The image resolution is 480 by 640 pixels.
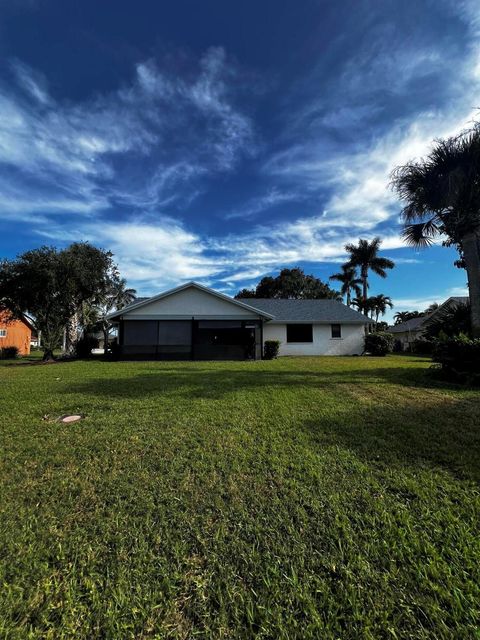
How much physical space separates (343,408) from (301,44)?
9630 millimetres

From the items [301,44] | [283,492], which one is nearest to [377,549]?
[283,492]

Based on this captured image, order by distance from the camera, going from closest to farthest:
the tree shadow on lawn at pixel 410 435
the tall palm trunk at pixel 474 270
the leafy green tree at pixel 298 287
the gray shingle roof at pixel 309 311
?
1. the tree shadow on lawn at pixel 410 435
2. the tall palm trunk at pixel 474 270
3. the gray shingle roof at pixel 309 311
4. the leafy green tree at pixel 298 287

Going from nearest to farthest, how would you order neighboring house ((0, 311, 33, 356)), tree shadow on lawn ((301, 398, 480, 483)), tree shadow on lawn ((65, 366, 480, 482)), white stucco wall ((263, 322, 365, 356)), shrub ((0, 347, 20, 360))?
tree shadow on lawn ((301, 398, 480, 483)) < tree shadow on lawn ((65, 366, 480, 482)) < white stucco wall ((263, 322, 365, 356)) < shrub ((0, 347, 20, 360)) < neighboring house ((0, 311, 33, 356))

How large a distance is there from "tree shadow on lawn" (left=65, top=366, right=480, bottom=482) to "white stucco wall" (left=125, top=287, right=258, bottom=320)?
10.4 metres

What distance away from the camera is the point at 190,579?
211 cm

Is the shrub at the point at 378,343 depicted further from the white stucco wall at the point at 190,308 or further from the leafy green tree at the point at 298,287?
the leafy green tree at the point at 298,287

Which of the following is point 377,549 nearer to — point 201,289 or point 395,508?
point 395,508

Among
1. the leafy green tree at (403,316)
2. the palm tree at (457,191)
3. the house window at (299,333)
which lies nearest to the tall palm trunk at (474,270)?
the palm tree at (457,191)

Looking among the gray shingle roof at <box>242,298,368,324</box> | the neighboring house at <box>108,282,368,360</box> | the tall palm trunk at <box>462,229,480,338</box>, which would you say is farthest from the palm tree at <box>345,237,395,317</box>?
the tall palm trunk at <box>462,229,480,338</box>

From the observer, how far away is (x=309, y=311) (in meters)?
24.3

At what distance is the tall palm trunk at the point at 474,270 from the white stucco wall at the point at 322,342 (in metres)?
14.0

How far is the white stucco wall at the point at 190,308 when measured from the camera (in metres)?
20.2

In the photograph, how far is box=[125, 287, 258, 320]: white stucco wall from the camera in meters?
20.2

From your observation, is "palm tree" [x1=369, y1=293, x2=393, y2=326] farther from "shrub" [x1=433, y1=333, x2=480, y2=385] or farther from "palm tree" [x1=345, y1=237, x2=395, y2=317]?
"shrub" [x1=433, y1=333, x2=480, y2=385]
